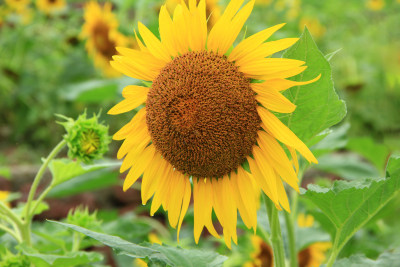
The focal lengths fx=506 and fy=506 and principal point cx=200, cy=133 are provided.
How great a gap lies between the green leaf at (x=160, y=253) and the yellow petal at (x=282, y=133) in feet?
0.53

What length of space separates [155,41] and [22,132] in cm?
222

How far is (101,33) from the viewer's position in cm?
231

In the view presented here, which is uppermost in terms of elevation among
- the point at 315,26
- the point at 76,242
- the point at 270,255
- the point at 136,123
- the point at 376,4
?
the point at 376,4

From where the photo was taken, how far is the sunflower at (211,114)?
0.63 metres

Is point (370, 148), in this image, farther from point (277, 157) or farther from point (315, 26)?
point (315, 26)

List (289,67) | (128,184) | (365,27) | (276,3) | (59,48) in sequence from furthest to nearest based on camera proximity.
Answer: (365,27), (276,3), (59,48), (128,184), (289,67)

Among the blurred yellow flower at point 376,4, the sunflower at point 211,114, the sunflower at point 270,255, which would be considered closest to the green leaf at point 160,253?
the sunflower at point 211,114

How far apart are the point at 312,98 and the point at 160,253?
0.28m

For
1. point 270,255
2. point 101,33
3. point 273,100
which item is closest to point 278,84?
point 273,100

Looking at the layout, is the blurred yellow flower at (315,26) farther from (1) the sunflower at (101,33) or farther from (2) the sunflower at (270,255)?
(2) the sunflower at (270,255)

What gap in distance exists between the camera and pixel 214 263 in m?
0.62

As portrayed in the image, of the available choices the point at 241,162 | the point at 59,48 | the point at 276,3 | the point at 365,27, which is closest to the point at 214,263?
the point at 241,162

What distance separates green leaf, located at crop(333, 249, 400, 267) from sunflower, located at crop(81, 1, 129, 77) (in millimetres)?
1762

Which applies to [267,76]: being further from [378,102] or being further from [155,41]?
[378,102]
